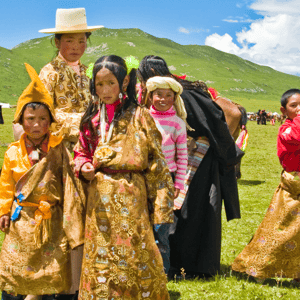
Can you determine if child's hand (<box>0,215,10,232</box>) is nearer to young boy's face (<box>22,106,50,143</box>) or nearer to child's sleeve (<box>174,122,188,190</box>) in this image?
young boy's face (<box>22,106,50,143</box>)

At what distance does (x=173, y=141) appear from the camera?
4016 mm

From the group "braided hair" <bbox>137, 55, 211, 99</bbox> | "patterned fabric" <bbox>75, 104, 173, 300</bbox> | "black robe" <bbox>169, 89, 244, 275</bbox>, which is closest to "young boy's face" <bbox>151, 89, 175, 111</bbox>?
"braided hair" <bbox>137, 55, 211, 99</bbox>

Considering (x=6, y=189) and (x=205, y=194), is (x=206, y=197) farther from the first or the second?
(x=6, y=189)

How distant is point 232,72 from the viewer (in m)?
150

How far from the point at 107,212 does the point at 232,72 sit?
152851mm

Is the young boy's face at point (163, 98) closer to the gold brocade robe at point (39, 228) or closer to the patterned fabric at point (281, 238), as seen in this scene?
the gold brocade robe at point (39, 228)

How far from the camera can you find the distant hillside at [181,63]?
344ft

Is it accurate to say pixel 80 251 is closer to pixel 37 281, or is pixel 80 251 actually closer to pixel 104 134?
pixel 37 281

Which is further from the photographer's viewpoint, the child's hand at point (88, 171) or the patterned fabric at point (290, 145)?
the patterned fabric at point (290, 145)

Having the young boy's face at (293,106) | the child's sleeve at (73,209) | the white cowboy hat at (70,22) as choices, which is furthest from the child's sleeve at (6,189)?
the young boy's face at (293,106)

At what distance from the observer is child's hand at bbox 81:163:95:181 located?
2750 mm

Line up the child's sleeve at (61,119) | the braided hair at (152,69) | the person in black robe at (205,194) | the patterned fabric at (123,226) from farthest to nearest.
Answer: the person in black robe at (205,194)
the braided hair at (152,69)
the child's sleeve at (61,119)
the patterned fabric at (123,226)

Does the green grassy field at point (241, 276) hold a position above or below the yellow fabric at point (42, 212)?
below

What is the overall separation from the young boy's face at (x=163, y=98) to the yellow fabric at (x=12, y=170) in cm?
109
